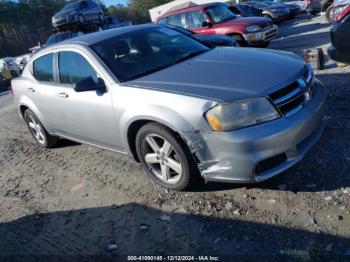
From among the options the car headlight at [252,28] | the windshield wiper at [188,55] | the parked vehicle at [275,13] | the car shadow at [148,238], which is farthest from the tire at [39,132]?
the parked vehicle at [275,13]

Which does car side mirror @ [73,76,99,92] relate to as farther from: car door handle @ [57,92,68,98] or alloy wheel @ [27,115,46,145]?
alloy wheel @ [27,115,46,145]

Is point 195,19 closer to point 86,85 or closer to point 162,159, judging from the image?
point 86,85

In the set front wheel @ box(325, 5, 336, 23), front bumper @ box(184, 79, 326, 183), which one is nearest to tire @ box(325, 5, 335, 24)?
front wheel @ box(325, 5, 336, 23)

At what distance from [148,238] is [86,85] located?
1.82 metres

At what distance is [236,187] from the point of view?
414 centimetres

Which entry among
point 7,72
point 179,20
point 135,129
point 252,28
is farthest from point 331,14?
point 7,72

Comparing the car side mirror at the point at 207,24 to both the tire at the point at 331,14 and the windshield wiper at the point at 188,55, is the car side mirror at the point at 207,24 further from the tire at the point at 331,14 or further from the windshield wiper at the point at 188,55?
the windshield wiper at the point at 188,55

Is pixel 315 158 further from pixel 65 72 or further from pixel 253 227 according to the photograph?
pixel 65 72

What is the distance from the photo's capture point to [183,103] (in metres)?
3.70

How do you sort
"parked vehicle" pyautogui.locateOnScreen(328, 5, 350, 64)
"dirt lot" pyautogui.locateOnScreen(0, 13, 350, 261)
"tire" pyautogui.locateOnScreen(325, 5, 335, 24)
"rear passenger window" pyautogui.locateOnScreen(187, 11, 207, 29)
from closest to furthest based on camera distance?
"dirt lot" pyautogui.locateOnScreen(0, 13, 350, 261) < "parked vehicle" pyautogui.locateOnScreen(328, 5, 350, 64) < "tire" pyautogui.locateOnScreen(325, 5, 335, 24) < "rear passenger window" pyautogui.locateOnScreen(187, 11, 207, 29)

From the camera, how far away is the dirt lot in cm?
330

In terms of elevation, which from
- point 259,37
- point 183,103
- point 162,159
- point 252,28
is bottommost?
point 259,37

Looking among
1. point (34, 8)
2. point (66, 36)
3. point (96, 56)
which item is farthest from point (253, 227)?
point (34, 8)

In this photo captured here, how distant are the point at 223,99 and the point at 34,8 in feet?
168
